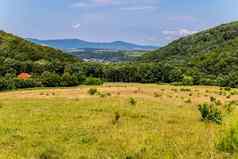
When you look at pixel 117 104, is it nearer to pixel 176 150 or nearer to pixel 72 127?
pixel 72 127

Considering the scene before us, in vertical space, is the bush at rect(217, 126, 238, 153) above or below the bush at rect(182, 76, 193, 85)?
above

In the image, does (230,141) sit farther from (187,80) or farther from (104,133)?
(187,80)

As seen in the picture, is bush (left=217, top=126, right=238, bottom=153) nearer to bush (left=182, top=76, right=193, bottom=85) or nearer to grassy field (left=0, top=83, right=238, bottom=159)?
grassy field (left=0, top=83, right=238, bottom=159)

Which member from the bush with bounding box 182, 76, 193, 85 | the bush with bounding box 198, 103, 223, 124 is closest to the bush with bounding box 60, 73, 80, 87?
the bush with bounding box 182, 76, 193, 85

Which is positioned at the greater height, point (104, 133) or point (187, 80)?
point (187, 80)

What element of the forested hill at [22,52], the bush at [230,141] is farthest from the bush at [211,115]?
the forested hill at [22,52]

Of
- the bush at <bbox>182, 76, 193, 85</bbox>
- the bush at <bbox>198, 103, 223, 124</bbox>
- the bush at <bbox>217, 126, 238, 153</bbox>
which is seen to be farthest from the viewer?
the bush at <bbox>182, 76, 193, 85</bbox>

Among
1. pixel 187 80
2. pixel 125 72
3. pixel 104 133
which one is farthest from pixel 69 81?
pixel 104 133

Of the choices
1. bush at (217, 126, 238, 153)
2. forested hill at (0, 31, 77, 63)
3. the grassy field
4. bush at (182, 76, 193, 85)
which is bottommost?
the grassy field

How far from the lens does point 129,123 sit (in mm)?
27703

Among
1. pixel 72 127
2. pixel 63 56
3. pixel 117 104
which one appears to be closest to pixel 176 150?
pixel 72 127

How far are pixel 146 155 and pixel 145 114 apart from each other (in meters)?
15.6

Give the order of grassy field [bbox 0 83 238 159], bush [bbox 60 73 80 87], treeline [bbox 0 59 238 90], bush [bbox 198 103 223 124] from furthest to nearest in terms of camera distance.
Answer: treeline [bbox 0 59 238 90] → bush [bbox 60 73 80 87] → bush [bbox 198 103 223 124] → grassy field [bbox 0 83 238 159]

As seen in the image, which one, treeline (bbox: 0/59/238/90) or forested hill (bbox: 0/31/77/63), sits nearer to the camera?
treeline (bbox: 0/59/238/90)
